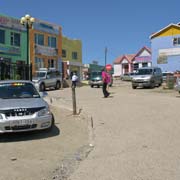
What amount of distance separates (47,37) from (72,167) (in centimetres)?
3848

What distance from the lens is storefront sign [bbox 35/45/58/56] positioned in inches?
1641

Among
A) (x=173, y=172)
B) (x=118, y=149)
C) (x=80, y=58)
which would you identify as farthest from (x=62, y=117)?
(x=80, y=58)

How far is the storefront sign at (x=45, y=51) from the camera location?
41.7 metres

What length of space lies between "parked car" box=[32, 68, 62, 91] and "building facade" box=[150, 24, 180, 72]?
2278 cm

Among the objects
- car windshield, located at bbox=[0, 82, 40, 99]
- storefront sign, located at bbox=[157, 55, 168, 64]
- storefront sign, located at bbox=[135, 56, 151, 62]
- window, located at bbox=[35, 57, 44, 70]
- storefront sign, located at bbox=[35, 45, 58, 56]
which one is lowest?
car windshield, located at bbox=[0, 82, 40, 99]

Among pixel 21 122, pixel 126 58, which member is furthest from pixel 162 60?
pixel 21 122

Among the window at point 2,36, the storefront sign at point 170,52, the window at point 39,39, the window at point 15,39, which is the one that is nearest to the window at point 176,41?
the storefront sign at point 170,52

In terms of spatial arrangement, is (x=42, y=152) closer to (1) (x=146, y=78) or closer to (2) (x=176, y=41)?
(1) (x=146, y=78)

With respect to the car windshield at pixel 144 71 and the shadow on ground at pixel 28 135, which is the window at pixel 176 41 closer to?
the car windshield at pixel 144 71

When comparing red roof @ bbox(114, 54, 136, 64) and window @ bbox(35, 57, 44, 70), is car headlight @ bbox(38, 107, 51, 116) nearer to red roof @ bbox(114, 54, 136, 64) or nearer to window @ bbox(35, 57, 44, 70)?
window @ bbox(35, 57, 44, 70)

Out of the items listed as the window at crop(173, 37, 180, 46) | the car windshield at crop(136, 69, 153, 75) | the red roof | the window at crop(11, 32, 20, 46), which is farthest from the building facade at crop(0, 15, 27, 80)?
the red roof

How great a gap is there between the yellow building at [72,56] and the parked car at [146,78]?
792 inches

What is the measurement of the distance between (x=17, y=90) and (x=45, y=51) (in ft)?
108

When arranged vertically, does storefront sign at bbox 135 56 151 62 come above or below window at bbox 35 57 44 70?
above
